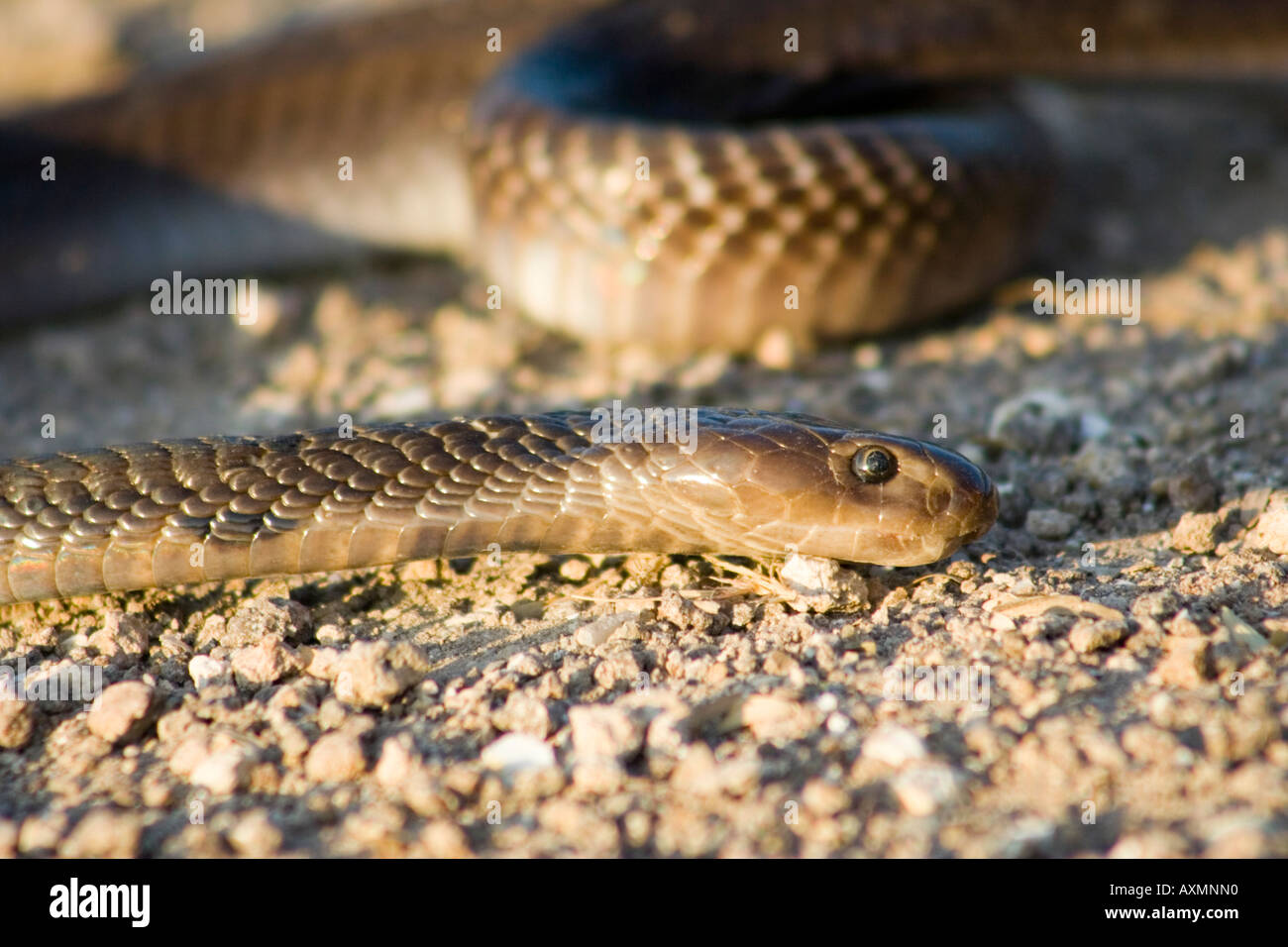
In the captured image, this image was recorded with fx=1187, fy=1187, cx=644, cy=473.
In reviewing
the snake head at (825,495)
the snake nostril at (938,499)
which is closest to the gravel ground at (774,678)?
the snake head at (825,495)

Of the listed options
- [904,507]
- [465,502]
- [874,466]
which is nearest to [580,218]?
[465,502]

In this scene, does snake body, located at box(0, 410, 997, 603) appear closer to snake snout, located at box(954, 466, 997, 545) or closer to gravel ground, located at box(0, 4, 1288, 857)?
snake snout, located at box(954, 466, 997, 545)

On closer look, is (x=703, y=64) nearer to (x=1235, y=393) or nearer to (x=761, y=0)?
(x=761, y=0)

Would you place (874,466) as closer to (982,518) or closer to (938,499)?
(938,499)

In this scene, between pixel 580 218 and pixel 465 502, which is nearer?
pixel 465 502

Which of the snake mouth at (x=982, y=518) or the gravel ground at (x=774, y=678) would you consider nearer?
the gravel ground at (x=774, y=678)

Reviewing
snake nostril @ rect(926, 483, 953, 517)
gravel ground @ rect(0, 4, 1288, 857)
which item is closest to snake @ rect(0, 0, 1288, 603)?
snake nostril @ rect(926, 483, 953, 517)

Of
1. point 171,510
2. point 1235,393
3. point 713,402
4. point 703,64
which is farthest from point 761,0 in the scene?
point 171,510

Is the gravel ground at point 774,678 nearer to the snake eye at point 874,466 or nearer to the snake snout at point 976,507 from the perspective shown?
the snake snout at point 976,507
